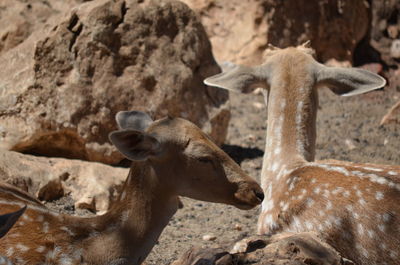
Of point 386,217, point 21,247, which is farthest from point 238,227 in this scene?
point 21,247

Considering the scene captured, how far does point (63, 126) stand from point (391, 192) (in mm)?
3400

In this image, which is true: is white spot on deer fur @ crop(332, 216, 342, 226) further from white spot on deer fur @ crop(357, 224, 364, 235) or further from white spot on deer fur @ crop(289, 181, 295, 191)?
white spot on deer fur @ crop(289, 181, 295, 191)

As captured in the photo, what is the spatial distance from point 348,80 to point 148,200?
6.94ft

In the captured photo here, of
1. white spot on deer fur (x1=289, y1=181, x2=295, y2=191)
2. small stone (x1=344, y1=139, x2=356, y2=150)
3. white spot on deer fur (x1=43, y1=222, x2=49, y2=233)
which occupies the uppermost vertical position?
white spot on deer fur (x1=43, y1=222, x2=49, y2=233)

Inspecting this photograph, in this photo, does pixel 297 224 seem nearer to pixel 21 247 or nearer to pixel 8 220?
pixel 21 247

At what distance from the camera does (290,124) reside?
16.3 ft

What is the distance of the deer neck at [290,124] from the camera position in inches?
194

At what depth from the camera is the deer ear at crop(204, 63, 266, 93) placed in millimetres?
5098

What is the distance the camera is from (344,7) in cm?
1127

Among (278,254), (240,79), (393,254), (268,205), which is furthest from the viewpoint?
(240,79)

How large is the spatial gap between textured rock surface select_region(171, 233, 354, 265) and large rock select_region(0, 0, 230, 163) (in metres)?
2.98

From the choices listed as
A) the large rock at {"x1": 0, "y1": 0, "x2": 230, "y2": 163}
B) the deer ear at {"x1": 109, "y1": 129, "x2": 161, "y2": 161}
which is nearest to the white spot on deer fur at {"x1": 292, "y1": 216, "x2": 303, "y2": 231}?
the deer ear at {"x1": 109, "y1": 129, "x2": 161, "y2": 161}

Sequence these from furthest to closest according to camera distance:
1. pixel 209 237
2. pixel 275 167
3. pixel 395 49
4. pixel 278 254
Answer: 1. pixel 395 49
2. pixel 209 237
3. pixel 275 167
4. pixel 278 254

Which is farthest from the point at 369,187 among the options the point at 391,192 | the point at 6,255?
the point at 6,255
